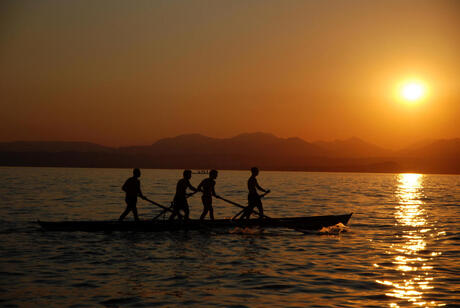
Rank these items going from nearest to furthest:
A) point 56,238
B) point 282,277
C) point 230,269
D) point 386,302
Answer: point 386,302 < point 282,277 < point 230,269 < point 56,238

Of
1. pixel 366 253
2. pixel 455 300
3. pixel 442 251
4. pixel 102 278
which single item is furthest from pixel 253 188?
pixel 455 300

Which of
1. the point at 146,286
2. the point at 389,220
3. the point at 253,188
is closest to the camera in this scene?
the point at 146,286

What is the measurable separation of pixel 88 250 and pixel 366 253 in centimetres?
933

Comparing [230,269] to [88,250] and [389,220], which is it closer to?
[88,250]

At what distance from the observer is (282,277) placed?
43.5ft

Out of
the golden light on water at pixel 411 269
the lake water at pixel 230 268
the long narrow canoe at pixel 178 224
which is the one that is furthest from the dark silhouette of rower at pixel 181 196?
the golden light on water at pixel 411 269

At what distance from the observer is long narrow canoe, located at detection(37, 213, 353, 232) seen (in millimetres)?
20734

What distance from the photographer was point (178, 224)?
21.4 m

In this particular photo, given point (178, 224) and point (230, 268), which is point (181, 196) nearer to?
point (178, 224)

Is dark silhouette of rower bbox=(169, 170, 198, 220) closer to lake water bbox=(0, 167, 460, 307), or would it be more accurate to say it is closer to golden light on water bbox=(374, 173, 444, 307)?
lake water bbox=(0, 167, 460, 307)

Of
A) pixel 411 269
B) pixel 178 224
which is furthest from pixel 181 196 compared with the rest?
pixel 411 269

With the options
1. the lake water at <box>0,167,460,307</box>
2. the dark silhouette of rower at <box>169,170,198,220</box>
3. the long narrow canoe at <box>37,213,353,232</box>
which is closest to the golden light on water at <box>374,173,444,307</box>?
the lake water at <box>0,167,460,307</box>

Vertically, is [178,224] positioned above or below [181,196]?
below

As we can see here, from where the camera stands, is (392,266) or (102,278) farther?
(392,266)
